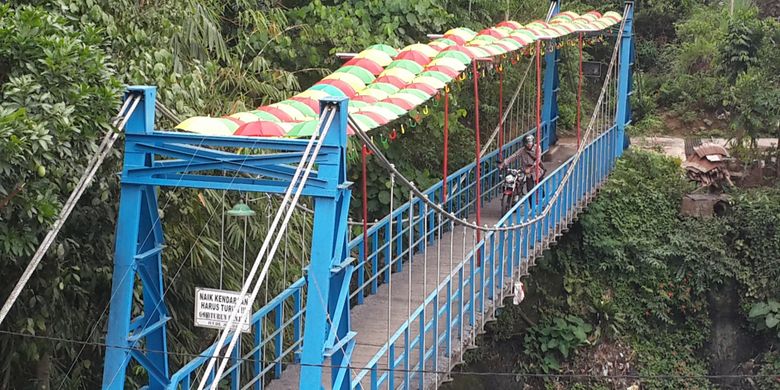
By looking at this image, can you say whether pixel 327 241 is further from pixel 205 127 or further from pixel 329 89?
pixel 329 89

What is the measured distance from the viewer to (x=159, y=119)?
6.71 metres

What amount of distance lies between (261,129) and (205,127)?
30 cm

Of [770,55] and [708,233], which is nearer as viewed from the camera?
[708,233]

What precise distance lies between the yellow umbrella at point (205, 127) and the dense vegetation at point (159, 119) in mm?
395

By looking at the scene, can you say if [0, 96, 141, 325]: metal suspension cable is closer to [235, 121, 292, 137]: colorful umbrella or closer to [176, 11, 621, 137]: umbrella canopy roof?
[176, 11, 621, 137]: umbrella canopy roof

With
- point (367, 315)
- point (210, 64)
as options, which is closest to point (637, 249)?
point (367, 315)

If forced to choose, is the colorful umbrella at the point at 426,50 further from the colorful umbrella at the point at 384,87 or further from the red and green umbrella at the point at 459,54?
the colorful umbrella at the point at 384,87

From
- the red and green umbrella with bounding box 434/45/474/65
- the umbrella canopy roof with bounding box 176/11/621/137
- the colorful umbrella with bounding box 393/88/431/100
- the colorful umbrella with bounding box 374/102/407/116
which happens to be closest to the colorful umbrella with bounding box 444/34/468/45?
the umbrella canopy roof with bounding box 176/11/621/137

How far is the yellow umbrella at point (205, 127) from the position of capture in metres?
5.80

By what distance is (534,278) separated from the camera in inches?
510

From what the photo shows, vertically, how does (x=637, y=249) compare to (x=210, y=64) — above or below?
below

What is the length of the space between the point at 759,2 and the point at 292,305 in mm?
13303

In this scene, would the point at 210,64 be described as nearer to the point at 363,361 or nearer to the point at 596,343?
the point at 363,361

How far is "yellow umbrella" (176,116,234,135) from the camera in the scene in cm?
580
